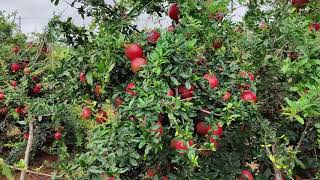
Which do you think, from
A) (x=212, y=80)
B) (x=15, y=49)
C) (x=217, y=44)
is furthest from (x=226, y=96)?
(x=15, y=49)

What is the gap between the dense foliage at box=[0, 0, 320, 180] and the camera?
184 cm

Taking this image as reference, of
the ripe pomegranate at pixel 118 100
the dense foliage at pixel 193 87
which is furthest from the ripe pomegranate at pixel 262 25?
the ripe pomegranate at pixel 118 100

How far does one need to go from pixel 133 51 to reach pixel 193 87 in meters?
0.31

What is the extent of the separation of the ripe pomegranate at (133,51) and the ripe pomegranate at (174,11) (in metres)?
0.32

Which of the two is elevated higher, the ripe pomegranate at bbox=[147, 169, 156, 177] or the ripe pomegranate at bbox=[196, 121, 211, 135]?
the ripe pomegranate at bbox=[196, 121, 211, 135]

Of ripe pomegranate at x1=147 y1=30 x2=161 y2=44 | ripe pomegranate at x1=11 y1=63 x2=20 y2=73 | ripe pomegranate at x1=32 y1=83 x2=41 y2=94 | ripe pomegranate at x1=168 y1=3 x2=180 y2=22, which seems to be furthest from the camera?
ripe pomegranate at x1=11 y1=63 x2=20 y2=73

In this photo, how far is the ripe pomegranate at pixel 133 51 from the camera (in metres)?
1.97

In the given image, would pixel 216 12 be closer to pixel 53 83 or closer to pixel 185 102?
pixel 185 102

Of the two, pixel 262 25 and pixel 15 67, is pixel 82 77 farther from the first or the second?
pixel 15 67

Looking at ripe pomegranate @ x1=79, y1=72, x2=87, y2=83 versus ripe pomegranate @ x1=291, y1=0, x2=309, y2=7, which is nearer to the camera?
ripe pomegranate @ x1=79, y1=72, x2=87, y2=83

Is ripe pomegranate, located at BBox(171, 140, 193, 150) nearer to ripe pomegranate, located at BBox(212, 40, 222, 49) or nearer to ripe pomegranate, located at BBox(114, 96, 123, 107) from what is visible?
ripe pomegranate, located at BBox(114, 96, 123, 107)

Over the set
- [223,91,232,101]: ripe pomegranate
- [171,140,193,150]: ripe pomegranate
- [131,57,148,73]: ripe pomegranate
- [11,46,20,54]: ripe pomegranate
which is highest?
[11,46,20,54]: ripe pomegranate

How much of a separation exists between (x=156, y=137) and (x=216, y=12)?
0.70m

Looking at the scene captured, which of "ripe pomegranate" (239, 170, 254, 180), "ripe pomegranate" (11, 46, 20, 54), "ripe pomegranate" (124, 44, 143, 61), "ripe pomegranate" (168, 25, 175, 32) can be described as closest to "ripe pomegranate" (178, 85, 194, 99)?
"ripe pomegranate" (124, 44, 143, 61)
